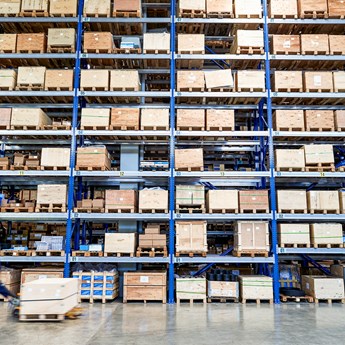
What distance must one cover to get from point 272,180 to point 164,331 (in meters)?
5.64

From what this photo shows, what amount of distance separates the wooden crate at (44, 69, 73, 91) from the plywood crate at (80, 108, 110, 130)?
1132 millimetres

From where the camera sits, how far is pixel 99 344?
6.05 meters

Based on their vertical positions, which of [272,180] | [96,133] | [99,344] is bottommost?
[99,344]

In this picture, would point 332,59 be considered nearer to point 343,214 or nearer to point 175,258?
point 343,214

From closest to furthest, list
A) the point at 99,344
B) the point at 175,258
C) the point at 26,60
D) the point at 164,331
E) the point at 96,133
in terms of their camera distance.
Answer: the point at 99,344 < the point at 164,331 < the point at 175,258 < the point at 96,133 < the point at 26,60

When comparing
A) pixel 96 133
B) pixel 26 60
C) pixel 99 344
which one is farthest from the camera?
pixel 26 60

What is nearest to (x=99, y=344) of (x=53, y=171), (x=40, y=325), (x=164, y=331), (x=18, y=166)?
(x=164, y=331)

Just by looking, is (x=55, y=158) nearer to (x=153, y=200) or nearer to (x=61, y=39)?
(x=153, y=200)

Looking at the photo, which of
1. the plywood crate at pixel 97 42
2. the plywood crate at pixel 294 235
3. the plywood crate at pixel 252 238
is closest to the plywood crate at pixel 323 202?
the plywood crate at pixel 294 235

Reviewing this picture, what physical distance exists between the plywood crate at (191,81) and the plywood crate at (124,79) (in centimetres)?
135

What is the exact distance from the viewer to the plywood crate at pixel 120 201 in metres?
10.4

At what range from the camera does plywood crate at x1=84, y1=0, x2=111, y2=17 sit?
38.0 ft

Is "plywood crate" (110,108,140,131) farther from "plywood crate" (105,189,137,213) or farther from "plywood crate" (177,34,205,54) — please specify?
"plywood crate" (177,34,205,54)

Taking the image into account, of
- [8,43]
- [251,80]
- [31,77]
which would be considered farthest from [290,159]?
[8,43]
